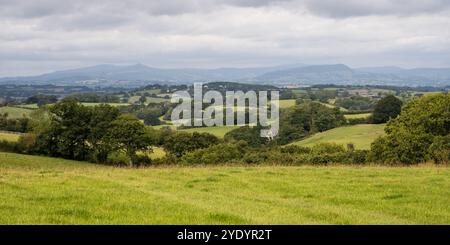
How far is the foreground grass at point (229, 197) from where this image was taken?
1215cm

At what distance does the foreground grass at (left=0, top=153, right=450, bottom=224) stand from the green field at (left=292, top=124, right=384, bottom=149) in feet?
225

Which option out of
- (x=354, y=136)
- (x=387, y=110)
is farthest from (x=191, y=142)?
(x=387, y=110)

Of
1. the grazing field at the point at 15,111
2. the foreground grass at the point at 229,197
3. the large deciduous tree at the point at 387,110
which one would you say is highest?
the foreground grass at the point at 229,197

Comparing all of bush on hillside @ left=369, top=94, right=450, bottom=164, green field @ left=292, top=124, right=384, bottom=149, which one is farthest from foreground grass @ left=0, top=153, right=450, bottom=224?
green field @ left=292, top=124, right=384, bottom=149

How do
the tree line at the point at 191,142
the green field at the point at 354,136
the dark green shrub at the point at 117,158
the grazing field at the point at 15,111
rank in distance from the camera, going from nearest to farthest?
1. the tree line at the point at 191,142
2. the dark green shrub at the point at 117,158
3. the green field at the point at 354,136
4. the grazing field at the point at 15,111

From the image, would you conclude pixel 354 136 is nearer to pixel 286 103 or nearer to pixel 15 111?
pixel 286 103

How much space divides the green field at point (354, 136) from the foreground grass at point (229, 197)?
225ft

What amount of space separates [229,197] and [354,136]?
291 ft

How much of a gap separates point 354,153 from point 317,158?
12.3m

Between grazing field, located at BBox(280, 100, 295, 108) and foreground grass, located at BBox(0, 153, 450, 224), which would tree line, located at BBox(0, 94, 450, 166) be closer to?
foreground grass, located at BBox(0, 153, 450, 224)

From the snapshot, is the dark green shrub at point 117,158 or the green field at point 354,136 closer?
the dark green shrub at point 117,158

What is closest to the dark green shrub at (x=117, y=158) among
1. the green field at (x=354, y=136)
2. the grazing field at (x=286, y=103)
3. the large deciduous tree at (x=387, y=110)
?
the green field at (x=354, y=136)

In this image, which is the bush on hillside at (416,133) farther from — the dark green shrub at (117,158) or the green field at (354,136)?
the dark green shrub at (117,158)
